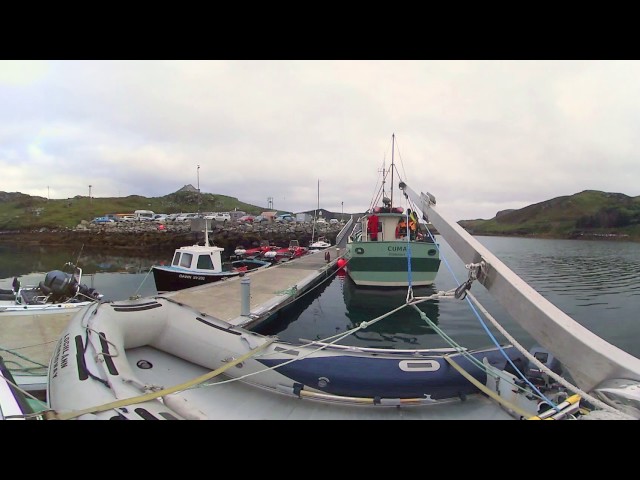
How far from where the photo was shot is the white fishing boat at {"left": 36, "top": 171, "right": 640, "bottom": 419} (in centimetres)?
303

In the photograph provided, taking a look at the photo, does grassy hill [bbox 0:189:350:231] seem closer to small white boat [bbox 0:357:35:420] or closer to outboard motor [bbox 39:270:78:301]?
outboard motor [bbox 39:270:78:301]

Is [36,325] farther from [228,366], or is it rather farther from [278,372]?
[228,366]

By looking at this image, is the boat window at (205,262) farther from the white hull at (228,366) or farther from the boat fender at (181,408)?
the boat fender at (181,408)

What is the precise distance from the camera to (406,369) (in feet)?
15.0

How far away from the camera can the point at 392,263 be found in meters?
16.5

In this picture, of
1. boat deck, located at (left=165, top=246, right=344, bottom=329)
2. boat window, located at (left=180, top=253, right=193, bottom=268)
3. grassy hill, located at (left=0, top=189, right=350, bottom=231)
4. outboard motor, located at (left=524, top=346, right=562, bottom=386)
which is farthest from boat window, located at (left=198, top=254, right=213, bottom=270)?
grassy hill, located at (left=0, top=189, right=350, bottom=231)

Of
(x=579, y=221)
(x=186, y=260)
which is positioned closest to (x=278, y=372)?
(x=186, y=260)

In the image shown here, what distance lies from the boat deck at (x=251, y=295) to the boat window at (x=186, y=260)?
2285 mm

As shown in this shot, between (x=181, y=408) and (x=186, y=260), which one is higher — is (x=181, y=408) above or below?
below

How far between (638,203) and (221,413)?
144 meters

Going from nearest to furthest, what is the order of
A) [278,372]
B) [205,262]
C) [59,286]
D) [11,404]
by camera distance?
[11,404]
[278,372]
[59,286]
[205,262]

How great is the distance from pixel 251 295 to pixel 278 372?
7189mm

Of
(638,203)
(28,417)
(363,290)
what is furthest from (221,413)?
(638,203)

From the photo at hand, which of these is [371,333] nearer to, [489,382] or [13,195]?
[489,382]
